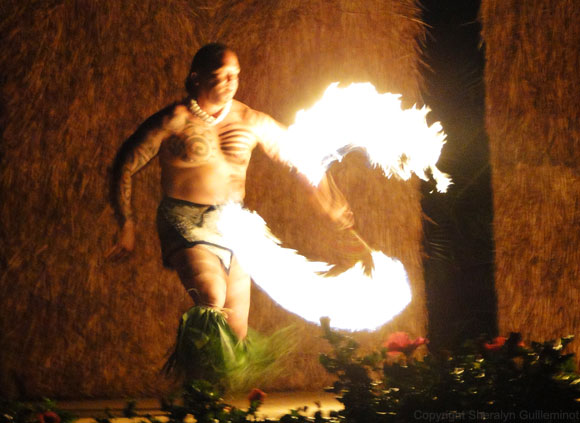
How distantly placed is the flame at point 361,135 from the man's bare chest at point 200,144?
323 mm

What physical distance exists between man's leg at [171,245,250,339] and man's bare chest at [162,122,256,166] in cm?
44

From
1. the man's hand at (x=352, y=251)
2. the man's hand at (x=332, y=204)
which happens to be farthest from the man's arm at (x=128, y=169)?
the man's hand at (x=352, y=251)

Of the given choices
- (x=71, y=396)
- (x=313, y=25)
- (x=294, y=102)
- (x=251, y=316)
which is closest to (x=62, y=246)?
(x=71, y=396)

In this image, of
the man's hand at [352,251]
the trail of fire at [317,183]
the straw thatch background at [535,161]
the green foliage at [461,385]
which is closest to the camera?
the green foliage at [461,385]

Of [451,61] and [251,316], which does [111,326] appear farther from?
[451,61]

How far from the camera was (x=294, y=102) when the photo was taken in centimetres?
389

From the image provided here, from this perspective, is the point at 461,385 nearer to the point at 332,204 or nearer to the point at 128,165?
the point at 332,204

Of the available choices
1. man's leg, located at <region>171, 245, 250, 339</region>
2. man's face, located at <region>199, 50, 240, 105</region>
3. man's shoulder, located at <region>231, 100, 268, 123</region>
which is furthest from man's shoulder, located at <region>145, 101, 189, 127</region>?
man's leg, located at <region>171, 245, 250, 339</region>

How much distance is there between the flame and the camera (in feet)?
12.6

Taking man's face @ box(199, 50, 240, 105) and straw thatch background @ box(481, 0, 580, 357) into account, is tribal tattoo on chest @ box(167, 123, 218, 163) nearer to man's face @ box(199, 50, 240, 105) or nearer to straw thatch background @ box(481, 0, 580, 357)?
man's face @ box(199, 50, 240, 105)

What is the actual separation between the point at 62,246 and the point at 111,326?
0.47 meters

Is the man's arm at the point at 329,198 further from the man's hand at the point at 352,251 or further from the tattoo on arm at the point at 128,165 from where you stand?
the tattoo on arm at the point at 128,165

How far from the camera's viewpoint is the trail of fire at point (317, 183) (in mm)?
3742

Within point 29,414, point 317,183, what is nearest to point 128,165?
point 317,183
